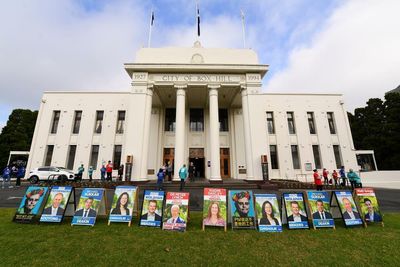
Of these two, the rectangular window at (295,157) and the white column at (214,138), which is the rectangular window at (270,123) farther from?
the white column at (214,138)

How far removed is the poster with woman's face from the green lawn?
253 millimetres

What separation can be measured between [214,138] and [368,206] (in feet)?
37.1

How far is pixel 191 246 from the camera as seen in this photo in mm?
3842

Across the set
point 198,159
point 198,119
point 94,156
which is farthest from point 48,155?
point 198,119

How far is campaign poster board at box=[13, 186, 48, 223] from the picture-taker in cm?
504

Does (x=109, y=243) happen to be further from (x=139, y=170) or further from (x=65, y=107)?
(x=65, y=107)

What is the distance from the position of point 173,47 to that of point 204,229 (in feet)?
59.4

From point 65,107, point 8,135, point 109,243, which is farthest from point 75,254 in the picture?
point 8,135

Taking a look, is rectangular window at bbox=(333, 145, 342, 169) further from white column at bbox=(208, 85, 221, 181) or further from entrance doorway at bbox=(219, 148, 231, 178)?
white column at bbox=(208, 85, 221, 181)

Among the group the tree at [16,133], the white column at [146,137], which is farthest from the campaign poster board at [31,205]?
the tree at [16,133]

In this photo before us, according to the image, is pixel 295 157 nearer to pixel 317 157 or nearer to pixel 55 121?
pixel 317 157

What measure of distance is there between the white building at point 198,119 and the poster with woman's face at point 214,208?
1135 centimetres

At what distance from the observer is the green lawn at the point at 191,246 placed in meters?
3.27

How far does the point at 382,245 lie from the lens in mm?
3900
